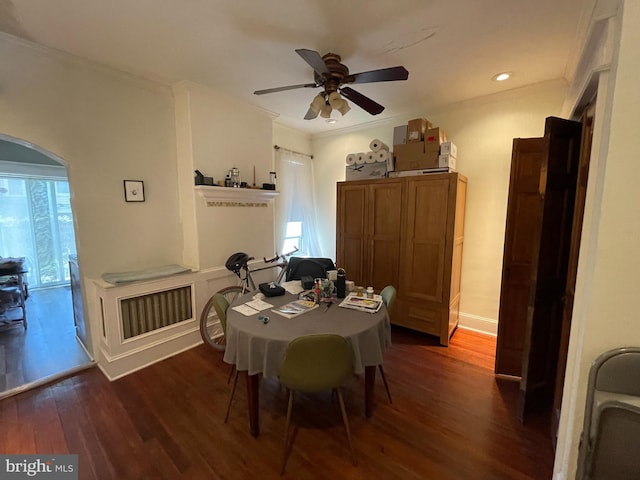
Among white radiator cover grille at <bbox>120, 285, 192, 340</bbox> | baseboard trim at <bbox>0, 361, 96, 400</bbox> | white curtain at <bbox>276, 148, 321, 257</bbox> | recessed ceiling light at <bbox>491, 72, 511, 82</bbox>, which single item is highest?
recessed ceiling light at <bbox>491, 72, 511, 82</bbox>

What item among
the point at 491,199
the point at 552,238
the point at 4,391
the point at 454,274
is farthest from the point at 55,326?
the point at 491,199

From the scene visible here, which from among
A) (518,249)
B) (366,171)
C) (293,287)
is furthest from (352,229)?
(518,249)

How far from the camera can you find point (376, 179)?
326cm

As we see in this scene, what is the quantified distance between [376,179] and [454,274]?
141 centimetres

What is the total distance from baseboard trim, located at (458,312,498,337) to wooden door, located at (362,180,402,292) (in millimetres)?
1020

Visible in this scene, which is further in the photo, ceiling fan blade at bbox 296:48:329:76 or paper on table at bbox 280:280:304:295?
paper on table at bbox 280:280:304:295

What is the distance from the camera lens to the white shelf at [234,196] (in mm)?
2910

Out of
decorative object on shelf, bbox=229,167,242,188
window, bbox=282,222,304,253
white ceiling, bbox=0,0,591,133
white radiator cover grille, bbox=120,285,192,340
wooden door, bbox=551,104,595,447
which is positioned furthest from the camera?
window, bbox=282,222,304,253

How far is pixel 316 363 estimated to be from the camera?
59.6 inches

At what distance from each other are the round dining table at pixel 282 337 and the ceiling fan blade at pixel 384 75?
1.60 m

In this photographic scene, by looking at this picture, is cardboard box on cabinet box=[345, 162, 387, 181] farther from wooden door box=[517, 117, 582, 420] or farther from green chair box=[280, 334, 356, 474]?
green chair box=[280, 334, 356, 474]

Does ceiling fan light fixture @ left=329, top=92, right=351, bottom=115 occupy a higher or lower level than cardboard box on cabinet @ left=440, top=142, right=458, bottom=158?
higher

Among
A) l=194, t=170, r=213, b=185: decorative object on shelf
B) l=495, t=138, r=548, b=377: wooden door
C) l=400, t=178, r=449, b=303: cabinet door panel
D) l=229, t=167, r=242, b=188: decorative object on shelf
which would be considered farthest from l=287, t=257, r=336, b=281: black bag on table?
l=495, t=138, r=548, b=377: wooden door

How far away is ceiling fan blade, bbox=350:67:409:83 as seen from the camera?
1744 millimetres
